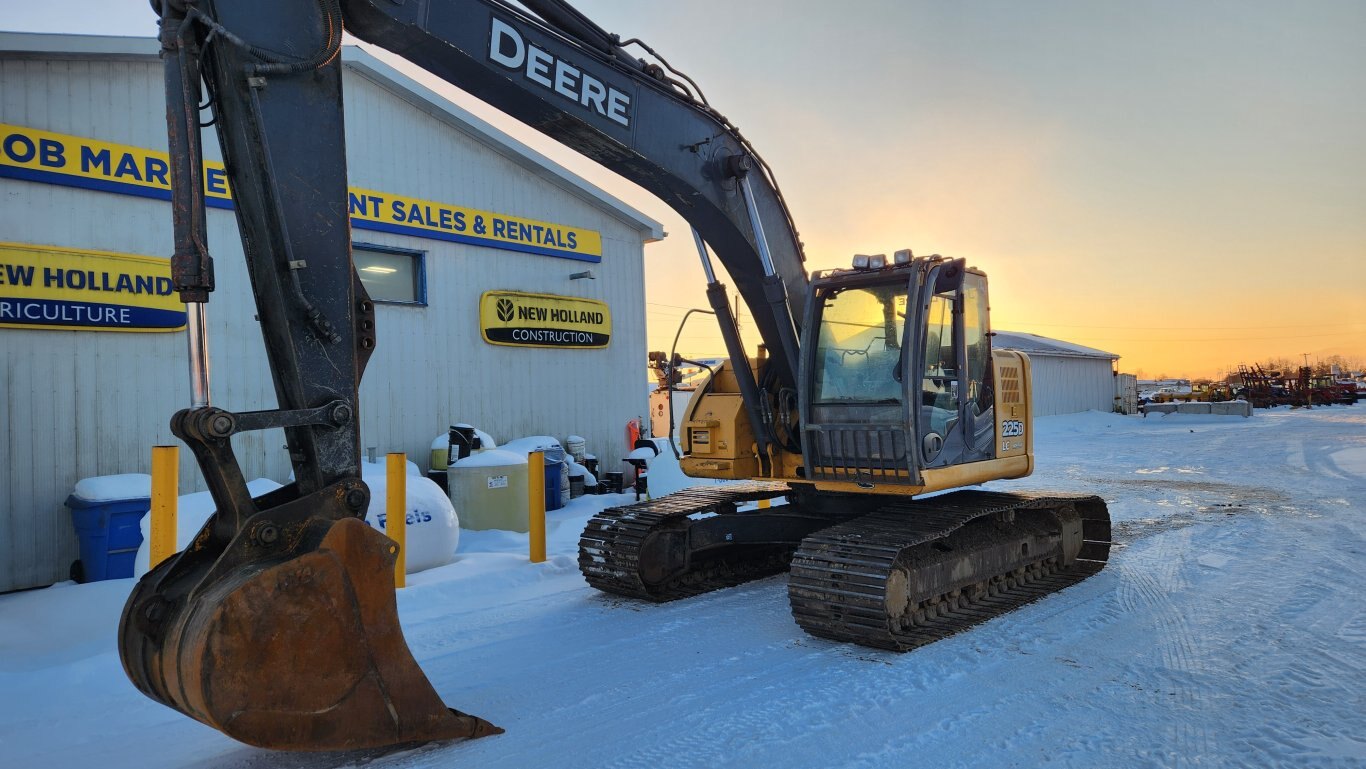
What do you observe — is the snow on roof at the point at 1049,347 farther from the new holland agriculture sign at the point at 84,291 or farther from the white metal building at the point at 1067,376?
the new holland agriculture sign at the point at 84,291

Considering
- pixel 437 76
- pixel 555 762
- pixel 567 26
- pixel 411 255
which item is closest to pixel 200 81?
pixel 437 76

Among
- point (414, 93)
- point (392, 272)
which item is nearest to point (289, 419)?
point (392, 272)

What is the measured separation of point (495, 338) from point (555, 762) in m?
9.90

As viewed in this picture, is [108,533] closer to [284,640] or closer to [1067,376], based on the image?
[284,640]

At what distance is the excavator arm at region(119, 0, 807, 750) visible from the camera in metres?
3.14

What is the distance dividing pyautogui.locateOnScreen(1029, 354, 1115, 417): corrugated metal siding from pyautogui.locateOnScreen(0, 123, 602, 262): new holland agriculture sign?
29.7 m

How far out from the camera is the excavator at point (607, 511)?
10.7ft

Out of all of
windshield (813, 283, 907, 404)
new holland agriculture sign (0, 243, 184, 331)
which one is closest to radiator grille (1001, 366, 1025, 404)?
windshield (813, 283, 907, 404)

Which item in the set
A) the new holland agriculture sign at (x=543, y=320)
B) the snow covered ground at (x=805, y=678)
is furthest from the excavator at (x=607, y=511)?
the new holland agriculture sign at (x=543, y=320)

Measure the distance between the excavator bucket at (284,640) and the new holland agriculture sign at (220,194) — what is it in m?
4.46

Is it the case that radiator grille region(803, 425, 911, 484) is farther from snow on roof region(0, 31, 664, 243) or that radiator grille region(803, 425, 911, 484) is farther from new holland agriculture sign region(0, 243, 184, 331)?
new holland agriculture sign region(0, 243, 184, 331)

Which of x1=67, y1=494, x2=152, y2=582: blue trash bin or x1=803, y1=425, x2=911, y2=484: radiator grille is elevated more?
x1=803, y1=425, x2=911, y2=484: radiator grille

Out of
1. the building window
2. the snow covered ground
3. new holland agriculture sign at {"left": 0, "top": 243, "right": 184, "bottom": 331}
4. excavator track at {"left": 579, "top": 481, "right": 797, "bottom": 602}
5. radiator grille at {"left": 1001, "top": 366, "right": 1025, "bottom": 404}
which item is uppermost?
the building window

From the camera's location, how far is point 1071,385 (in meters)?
42.7
